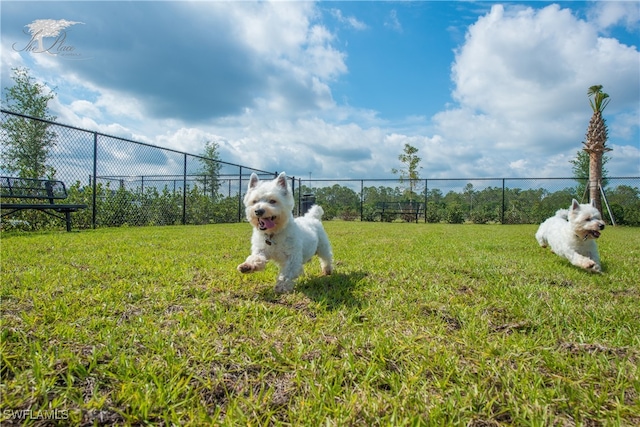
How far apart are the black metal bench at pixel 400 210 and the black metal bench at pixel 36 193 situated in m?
17.8

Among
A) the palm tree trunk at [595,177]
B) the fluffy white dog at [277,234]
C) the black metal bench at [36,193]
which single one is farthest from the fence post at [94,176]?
the palm tree trunk at [595,177]

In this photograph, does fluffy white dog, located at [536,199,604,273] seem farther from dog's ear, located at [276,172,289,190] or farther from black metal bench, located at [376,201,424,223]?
black metal bench, located at [376,201,424,223]

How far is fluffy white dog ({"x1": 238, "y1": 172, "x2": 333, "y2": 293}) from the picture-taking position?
3264 millimetres

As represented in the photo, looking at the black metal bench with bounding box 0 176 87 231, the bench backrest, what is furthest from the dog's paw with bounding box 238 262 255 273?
the bench backrest

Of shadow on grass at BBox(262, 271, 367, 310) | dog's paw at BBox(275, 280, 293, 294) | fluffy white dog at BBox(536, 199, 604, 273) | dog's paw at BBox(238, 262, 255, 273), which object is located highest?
fluffy white dog at BBox(536, 199, 604, 273)

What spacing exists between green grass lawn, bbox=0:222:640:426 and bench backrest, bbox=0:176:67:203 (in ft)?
21.1

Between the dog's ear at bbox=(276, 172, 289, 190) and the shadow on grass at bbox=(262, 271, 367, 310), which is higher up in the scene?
the dog's ear at bbox=(276, 172, 289, 190)

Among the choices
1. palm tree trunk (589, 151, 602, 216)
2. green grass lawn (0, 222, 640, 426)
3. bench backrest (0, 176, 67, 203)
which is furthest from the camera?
palm tree trunk (589, 151, 602, 216)

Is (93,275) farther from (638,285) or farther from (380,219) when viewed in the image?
(380,219)

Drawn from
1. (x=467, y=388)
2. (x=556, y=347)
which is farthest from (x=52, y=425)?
(x=556, y=347)

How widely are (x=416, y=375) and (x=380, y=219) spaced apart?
71.2ft

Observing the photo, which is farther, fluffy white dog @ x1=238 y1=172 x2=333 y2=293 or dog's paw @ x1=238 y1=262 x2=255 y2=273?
fluffy white dog @ x1=238 y1=172 x2=333 y2=293

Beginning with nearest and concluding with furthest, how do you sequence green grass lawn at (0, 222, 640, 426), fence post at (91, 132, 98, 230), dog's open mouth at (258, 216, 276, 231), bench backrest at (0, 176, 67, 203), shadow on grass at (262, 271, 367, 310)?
green grass lawn at (0, 222, 640, 426) → shadow on grass at (262, 271, 367, 310) → dog's open mouth at (258, 216, 276, 231) → bench backrest at (0, 176, 67, 203) → fence post at (91, 132, 98, 230)

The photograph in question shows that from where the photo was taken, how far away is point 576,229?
A: 496 cm
